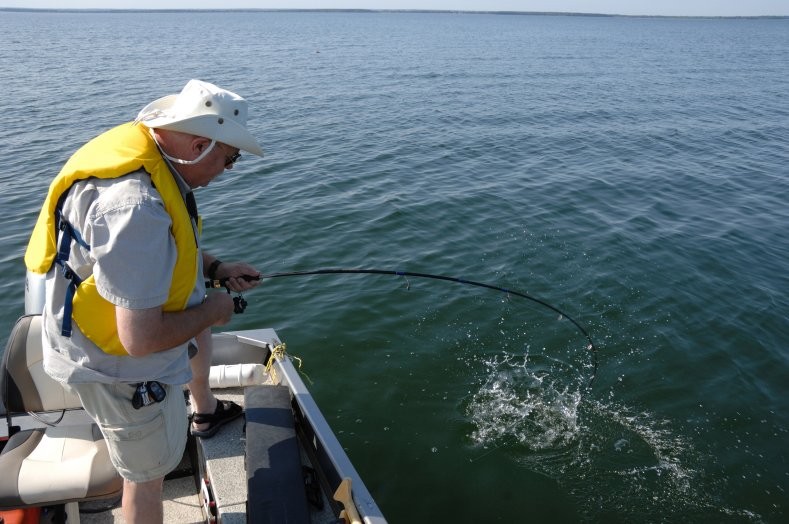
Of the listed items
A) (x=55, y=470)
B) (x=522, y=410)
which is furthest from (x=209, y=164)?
(x=522, y=410)

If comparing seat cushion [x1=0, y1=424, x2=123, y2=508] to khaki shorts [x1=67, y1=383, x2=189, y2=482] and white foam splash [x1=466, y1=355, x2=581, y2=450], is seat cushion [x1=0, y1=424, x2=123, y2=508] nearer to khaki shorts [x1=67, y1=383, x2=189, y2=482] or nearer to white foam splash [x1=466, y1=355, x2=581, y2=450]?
khaki shorts [x1=67, y1=383, x2=189, y2=482]

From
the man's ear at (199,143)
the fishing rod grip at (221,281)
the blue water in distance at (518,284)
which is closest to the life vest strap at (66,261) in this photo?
the man's ear at (199,143)

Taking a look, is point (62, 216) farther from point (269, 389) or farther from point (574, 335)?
point (574, 335)

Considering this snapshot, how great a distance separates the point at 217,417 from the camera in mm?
4219

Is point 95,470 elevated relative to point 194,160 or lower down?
lower down

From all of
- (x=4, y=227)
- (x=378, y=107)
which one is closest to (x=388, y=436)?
(x=4, y=227)

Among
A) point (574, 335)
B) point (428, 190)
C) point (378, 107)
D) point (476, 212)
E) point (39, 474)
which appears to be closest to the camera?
point (39, 474)

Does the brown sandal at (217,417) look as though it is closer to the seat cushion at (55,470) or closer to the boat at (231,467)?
the boat at (231,467)

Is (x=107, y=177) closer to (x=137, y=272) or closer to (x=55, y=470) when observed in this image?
(x=137, y=272)

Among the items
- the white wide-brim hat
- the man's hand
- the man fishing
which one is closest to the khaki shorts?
the man fishing

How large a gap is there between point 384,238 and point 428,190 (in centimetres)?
268

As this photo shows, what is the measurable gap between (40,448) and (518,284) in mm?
6681

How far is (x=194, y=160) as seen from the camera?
8.77ft

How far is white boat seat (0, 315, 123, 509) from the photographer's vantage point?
3.27m
